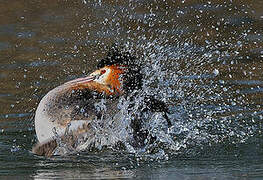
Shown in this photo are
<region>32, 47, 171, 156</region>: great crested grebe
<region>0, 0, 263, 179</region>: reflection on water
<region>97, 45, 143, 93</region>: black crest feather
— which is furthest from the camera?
<region>97, 45, 143, 93</region>: black crest feather

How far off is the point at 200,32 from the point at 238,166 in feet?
20.0

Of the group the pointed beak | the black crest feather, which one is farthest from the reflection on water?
the pointed beak

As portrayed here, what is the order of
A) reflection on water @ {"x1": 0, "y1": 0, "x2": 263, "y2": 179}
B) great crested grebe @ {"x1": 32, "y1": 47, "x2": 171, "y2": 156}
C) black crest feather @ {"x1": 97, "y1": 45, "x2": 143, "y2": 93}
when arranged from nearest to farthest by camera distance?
reflection on water @ {"x1": 0, "y1": 0, "x2": 263, "y2": 179} → great crested grebe @ {"x1": 32, "y1": 47, "x2": 171, "y2": 156} → black crest feather @ {"x1": 97, "y1": 45, "x2": 143, "y2": 93}

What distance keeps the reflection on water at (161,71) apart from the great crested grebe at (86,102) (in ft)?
0.79

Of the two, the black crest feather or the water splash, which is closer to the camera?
the water splash

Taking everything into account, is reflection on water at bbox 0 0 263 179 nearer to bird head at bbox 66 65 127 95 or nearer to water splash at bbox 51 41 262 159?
water splash at bbox 51 41 262 159

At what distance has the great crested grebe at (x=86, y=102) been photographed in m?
6.90

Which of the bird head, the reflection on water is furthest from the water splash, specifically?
the bird head

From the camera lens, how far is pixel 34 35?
1202cm

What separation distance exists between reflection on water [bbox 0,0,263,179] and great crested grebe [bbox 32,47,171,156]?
9.5 inches

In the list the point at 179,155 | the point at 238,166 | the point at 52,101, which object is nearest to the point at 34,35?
the point at 52,101

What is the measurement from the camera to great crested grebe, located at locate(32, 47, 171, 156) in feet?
22.6

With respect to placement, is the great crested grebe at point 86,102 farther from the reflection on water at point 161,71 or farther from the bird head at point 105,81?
the reflection on water at point 161,71

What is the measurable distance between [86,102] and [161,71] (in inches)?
83.7
